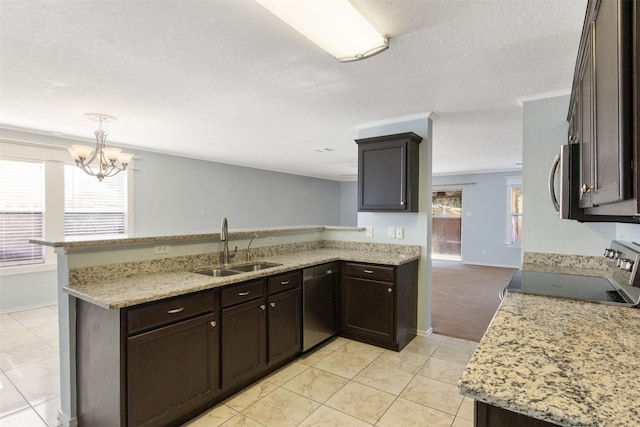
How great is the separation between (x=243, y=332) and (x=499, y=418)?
6.06ft

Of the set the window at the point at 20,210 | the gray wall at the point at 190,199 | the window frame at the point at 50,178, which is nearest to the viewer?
the window at the point at 20,210

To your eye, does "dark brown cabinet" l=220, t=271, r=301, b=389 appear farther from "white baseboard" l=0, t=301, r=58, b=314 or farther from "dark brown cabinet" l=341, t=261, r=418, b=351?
"white baseboard" l=0, t=301, r=58, b=314

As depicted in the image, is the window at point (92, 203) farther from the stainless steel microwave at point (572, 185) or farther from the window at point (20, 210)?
the stainless steel microwave at point (572, 185)

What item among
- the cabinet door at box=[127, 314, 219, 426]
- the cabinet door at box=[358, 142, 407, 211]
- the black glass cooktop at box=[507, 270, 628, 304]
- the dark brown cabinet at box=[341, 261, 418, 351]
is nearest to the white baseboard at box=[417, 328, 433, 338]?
the dark brown cabinet at box=[341, 261, 418, 351]

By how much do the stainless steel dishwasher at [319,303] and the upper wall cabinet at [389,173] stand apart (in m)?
0.85

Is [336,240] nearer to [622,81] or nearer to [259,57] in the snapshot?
[259,57]

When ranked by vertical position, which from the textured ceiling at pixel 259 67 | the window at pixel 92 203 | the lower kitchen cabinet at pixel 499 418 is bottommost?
the lower kitchen cabinet at pixel 499 418

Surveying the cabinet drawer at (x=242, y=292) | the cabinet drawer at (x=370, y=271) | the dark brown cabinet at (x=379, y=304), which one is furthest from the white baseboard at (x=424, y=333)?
the cabinet drawer at (x=242, y=292)

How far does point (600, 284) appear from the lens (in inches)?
76.3

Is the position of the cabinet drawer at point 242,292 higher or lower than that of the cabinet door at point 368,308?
higher

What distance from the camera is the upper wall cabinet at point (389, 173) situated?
132 inches

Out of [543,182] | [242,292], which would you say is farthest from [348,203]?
[242,292]

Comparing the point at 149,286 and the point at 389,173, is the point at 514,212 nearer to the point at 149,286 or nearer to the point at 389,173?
the point at 389,173

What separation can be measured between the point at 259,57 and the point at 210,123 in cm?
191
